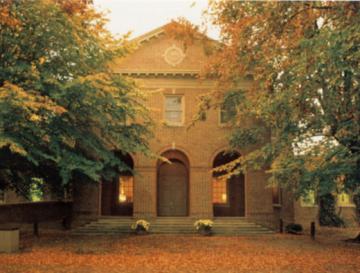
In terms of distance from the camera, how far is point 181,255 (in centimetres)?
1570

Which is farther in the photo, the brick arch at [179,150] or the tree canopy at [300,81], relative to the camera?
the brick arch at [179,150]

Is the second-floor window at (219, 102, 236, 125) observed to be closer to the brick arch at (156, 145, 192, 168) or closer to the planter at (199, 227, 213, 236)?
the brick arch at (156, 145, 192, 168)

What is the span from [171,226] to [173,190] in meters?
3.34

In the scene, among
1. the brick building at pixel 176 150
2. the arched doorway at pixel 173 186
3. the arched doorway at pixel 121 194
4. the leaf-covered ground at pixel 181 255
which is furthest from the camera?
the arched doorway at pixel 121 194

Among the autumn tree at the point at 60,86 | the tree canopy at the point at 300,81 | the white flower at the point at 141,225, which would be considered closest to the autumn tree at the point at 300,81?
the tree canopy at the point at 300,81

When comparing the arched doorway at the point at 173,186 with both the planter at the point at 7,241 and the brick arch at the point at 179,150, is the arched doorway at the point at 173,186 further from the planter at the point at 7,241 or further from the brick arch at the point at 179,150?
the planter at the point at 7,241

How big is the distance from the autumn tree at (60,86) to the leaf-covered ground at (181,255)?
3.12 metres

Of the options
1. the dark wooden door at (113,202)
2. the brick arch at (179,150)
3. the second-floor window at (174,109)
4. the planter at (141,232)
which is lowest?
the planter at (141,232)

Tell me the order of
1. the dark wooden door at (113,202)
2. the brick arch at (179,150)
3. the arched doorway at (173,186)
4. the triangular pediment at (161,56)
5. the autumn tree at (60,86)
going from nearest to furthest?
the autumn tree at (60,86) → the brick arch at (179,150) → the triangular pediment at (161,56) → the arched doorway at (173,186) → the dark wooden door at (113,202)

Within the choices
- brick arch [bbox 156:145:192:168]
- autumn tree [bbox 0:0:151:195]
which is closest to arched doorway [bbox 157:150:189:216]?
brick arch [bbox 156:145:192:168]

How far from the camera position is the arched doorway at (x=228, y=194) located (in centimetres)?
2806

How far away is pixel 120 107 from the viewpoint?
18.5 metres

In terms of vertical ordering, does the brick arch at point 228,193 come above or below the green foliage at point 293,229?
above

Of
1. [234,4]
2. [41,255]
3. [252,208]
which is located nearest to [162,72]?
[252,208]
